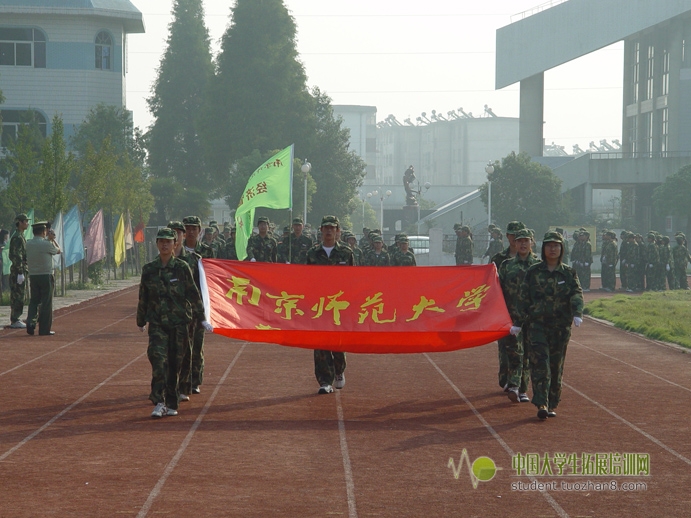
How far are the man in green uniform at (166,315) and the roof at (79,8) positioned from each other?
46768 millimetres

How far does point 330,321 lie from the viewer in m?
12.0

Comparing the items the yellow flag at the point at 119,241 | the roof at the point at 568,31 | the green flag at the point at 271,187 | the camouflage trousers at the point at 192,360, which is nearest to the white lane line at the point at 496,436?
the camouflage trousers at the point at 192,360

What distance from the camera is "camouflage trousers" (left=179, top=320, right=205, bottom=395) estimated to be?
1172 centimetres

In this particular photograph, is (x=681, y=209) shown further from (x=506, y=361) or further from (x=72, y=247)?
(x=506, y=361)

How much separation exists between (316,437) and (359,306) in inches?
91.0

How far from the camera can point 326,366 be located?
12789 mm

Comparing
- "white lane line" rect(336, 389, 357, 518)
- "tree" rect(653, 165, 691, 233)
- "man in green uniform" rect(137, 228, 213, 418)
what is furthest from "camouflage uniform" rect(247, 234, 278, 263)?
"tree" rect(653, 165, 691, 233)

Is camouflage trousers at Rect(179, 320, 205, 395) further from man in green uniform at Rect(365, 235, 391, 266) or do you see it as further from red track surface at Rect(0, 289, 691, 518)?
man in green uniform at Rect(365, 235, 391, 266)

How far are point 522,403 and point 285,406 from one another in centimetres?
267

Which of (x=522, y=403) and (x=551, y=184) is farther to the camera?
(x=551, y=184)

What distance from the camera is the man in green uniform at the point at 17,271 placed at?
1983 cm

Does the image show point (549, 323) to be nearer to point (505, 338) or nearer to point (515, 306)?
point (515, 306)

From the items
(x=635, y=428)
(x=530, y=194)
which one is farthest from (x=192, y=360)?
(x=530, y=194)

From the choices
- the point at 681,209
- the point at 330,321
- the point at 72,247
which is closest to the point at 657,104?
the point at 681,209
